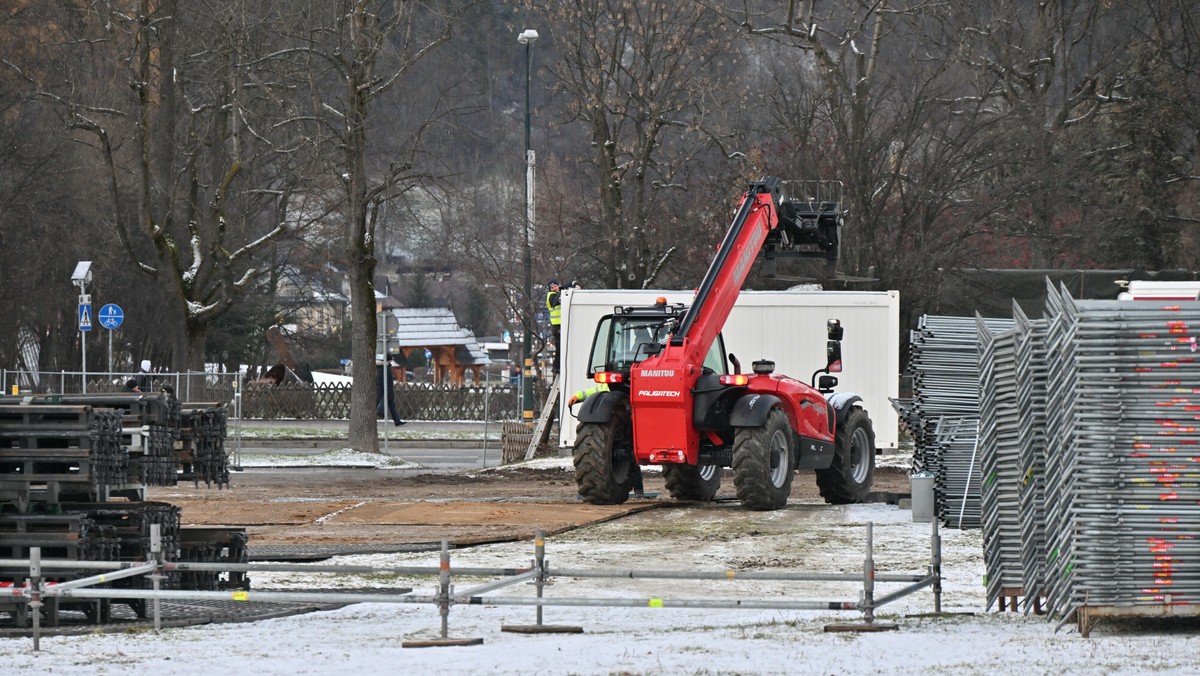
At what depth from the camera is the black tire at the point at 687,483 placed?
2338 centimetres

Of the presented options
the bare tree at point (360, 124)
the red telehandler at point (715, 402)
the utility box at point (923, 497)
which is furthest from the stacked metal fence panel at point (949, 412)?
the bare tree at point (360, 124)

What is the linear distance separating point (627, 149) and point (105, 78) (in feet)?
59.3

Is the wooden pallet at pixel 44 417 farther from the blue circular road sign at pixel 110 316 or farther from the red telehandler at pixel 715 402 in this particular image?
the blue circular road sign at pixel 110 316

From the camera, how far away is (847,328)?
3092cm

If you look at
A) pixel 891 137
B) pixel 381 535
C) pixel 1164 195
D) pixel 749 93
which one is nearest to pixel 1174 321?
pixel 381 535

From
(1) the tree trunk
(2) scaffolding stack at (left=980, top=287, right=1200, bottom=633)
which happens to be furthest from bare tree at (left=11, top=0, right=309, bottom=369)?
(2) scaffolding stack at (left=980, top=287, right=1200, bottom=633)

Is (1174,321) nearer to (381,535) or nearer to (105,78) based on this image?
(381,535)

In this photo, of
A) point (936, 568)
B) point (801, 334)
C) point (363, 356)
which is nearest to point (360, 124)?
point (363, 356)

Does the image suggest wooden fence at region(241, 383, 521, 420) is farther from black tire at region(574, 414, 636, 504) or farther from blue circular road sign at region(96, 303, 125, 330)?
black tire at region(574, 414, 636, 504)

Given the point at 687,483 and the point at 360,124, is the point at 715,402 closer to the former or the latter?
the point at 687,483

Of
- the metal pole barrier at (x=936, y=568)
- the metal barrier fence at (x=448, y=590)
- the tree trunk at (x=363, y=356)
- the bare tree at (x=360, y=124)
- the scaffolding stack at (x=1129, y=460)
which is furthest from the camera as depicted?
the tree trunk at (x=363, y=356)

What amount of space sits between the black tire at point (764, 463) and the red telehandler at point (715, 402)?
12mm

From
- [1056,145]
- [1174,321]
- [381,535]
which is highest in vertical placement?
[1056,145]

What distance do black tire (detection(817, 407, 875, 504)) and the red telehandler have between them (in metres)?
0.02
